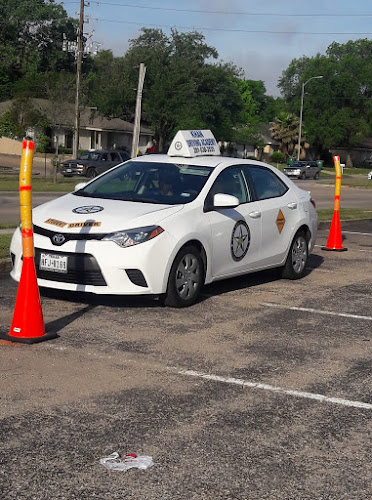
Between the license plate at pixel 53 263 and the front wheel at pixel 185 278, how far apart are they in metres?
1.04

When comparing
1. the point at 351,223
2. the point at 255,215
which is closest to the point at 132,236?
the point at 255,215

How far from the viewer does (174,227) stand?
7.93m

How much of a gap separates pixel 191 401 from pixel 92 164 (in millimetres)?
36449

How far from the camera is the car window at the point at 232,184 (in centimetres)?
897

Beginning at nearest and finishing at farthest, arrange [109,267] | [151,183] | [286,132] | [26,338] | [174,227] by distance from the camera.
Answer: [26,338] → [109,267] → [174,227] → [151,183] → [286,132]

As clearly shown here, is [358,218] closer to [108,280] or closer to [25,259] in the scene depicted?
[108,280]

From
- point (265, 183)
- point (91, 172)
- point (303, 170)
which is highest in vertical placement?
point (265, 183)

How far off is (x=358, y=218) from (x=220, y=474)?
15866mm

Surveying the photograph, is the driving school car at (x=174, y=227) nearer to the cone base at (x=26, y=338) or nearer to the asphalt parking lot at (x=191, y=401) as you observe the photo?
the asphalt parking lot at (x=191, y=401)

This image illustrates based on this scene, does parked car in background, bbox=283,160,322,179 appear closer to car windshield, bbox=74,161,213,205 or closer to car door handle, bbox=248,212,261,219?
car door handle, bbox=248,212,261,219

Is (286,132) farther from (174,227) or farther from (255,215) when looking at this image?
(174,227)

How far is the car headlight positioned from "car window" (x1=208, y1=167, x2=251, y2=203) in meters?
1.33

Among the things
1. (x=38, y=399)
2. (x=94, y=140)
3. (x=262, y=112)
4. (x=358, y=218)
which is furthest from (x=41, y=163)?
(x=262, y=112)

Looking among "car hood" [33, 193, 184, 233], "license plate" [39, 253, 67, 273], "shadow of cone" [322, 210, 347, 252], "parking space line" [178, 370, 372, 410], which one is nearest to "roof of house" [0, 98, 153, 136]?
"shadow of cone" [322, 210, 347, 252]
